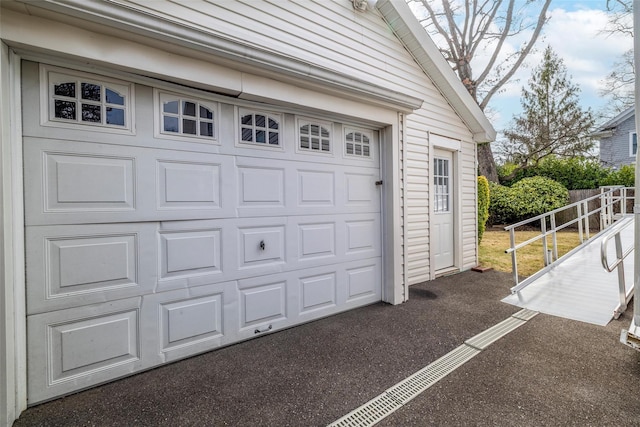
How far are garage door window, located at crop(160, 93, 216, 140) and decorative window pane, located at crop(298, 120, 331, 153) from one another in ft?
3.34

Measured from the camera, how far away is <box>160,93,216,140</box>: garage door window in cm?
258

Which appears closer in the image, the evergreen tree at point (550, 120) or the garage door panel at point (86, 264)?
the garage door panel at point (86, 264)

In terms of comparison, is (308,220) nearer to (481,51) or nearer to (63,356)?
(63,356)

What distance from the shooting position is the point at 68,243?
2.16m

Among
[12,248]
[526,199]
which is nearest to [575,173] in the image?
[526,199]

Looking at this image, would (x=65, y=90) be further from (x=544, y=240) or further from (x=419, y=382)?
(x=544, y=240)

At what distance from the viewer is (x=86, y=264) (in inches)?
87.4

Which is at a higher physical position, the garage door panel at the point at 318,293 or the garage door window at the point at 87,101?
the garage door window at the point at 87,101

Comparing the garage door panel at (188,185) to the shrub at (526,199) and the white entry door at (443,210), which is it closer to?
the white entry door at (443,210)

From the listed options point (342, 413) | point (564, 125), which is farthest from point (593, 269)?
point (564, 125)

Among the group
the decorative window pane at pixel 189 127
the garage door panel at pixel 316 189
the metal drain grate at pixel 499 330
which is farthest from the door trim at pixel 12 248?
the metal drain grate at pixel 499 330

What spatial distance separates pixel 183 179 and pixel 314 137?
62.9 inches

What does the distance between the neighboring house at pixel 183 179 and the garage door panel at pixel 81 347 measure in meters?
0.01

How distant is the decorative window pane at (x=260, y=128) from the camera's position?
9.83ft
